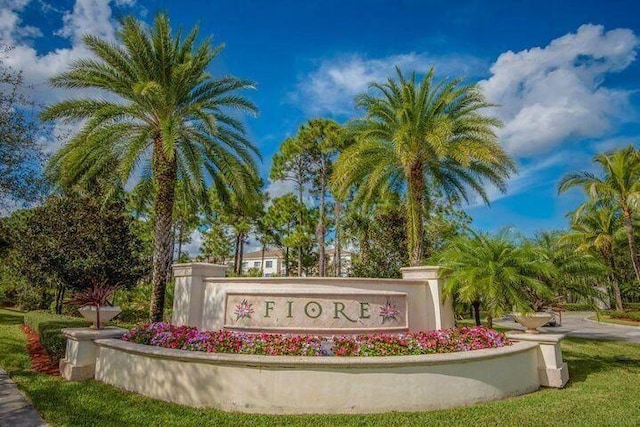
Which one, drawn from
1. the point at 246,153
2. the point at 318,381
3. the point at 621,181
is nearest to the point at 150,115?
the point at 246,153

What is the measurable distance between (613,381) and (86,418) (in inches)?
400

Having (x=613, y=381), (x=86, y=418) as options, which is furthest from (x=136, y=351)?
(x=613, y=381)

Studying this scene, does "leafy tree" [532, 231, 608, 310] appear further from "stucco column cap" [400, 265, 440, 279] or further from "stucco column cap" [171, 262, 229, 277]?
"stucco column cap" [171, 262, 229, 277]

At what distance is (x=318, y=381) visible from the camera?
6176mm

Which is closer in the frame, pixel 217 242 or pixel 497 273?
pixel 497 273

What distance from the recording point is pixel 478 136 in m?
14.9

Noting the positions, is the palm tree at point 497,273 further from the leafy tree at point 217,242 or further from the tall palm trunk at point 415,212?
the leafy tree at point 217,242

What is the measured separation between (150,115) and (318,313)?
357 inches

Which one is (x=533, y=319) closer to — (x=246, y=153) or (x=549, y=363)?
(x=549, y=363)

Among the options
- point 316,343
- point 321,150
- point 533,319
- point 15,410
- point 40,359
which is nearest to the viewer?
point 15,410

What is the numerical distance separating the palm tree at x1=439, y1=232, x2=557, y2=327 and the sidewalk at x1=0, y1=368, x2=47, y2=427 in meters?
8.37

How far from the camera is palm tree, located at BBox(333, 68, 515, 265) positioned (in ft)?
46.5

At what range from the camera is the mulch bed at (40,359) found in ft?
29.3

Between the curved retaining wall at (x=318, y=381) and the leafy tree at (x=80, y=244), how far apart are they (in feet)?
32.5
